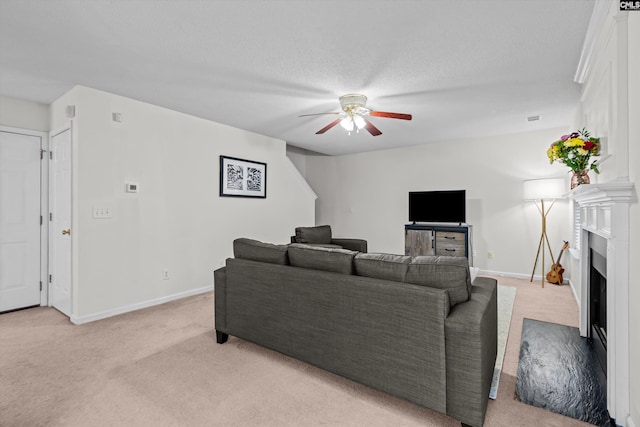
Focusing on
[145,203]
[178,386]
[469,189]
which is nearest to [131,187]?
[145,203]

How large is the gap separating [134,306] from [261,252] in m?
2.04

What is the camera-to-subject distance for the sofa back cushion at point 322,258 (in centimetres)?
199

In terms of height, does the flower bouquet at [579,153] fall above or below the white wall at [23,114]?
below

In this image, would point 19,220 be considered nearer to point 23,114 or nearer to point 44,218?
point 44,218

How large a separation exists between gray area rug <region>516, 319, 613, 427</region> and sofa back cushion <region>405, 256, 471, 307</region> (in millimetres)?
790

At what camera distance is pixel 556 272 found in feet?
14.7

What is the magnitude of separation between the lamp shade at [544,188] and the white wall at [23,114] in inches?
244

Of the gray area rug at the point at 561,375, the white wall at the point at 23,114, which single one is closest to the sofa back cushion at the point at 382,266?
the gray area rug at the point at 561,375

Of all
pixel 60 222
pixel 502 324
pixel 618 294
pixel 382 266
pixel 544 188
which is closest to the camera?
pixel 618 294

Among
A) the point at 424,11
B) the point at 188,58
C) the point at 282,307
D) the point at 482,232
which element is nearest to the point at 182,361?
the point at 282,307

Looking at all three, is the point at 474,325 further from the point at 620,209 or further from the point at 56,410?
the point at 56,410

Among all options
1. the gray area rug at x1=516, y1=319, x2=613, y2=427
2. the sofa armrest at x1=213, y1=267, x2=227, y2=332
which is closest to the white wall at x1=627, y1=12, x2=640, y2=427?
the gray area rug at x1=516, y1=319, x2=613, y2=427

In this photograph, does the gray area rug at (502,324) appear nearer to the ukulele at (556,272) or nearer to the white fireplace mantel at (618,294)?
the white fireplace mantel at (618,294)

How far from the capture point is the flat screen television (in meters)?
5.24
